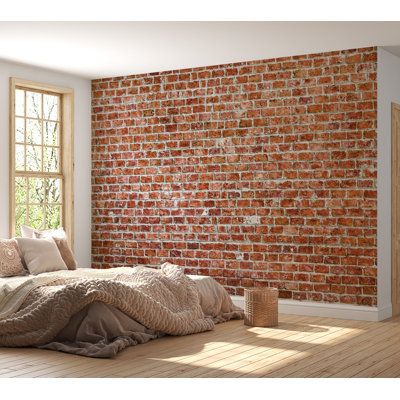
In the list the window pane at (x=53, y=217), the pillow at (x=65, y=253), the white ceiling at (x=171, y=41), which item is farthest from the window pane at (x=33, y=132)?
the pillow at (x=65, y=253)

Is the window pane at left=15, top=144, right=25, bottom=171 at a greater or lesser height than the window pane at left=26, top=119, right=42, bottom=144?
lesser

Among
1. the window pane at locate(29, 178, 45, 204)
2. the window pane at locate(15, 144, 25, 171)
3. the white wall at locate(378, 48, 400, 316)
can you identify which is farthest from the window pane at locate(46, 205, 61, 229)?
the white wall at locate(378, 48, 400, 316)

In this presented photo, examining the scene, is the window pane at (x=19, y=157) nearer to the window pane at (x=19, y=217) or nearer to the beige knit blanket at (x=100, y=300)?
the window pane at (x=19, y=217)

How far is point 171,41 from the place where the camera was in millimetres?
7016

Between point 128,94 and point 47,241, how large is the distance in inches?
88.3

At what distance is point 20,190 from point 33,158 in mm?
421

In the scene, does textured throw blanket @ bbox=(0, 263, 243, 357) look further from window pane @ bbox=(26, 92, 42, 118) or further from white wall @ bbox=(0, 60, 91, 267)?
window pane @ bbox=(26, 92, 42, 118)

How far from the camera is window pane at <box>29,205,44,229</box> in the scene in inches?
336

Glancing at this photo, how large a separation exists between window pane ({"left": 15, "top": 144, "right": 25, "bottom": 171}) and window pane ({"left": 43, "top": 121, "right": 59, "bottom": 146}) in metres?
0.41

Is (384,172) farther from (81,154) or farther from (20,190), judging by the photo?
(20,190)

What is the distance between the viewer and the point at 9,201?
26.5 feet

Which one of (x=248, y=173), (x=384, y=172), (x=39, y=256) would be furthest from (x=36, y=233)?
(x=384, y=172)
